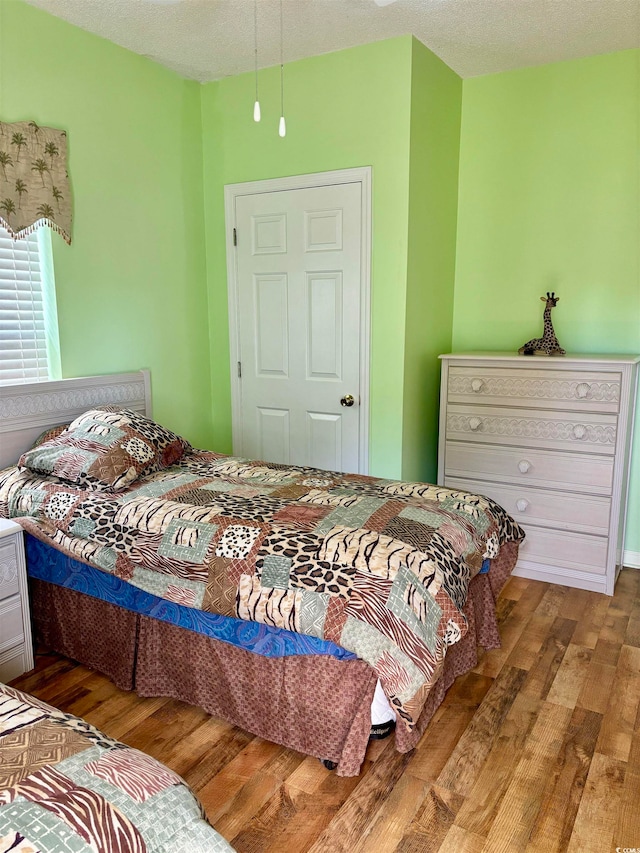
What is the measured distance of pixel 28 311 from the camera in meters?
2.75

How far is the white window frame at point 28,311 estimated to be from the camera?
8.75 ft

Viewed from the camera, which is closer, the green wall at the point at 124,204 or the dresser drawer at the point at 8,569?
the dresser drawer at the point at 8,569

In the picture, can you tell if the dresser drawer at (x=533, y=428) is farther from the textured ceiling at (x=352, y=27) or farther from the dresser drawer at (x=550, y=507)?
the textured ceiling at (x=352, y=27)

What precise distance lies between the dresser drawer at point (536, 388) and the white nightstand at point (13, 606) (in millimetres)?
2230

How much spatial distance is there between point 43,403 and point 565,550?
2.67 metres

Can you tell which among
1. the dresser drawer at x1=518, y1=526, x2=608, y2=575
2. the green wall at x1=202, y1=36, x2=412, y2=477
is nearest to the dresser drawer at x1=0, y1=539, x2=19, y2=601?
the green wall at x1=202, y1=36, x2=412, y2=477

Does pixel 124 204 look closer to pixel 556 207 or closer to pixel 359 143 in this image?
pixel 359 143

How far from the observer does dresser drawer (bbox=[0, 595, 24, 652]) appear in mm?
2199

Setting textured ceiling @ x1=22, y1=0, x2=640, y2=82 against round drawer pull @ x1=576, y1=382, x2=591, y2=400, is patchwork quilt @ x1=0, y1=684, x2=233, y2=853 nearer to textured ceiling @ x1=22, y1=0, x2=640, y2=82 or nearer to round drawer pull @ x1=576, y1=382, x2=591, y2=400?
round drawer pull @ x1=576, y1=382, x2=591, y2=400

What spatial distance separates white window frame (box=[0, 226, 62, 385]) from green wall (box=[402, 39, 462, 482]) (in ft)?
5.78

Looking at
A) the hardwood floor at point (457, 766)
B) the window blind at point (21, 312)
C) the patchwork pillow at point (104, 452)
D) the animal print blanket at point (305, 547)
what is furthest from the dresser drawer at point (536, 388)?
the window blind at point (21, 312)

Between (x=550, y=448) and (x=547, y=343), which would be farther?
(x=547, y=343)

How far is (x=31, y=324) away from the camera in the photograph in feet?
9.10

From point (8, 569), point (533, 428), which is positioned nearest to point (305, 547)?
point (8, 569)
